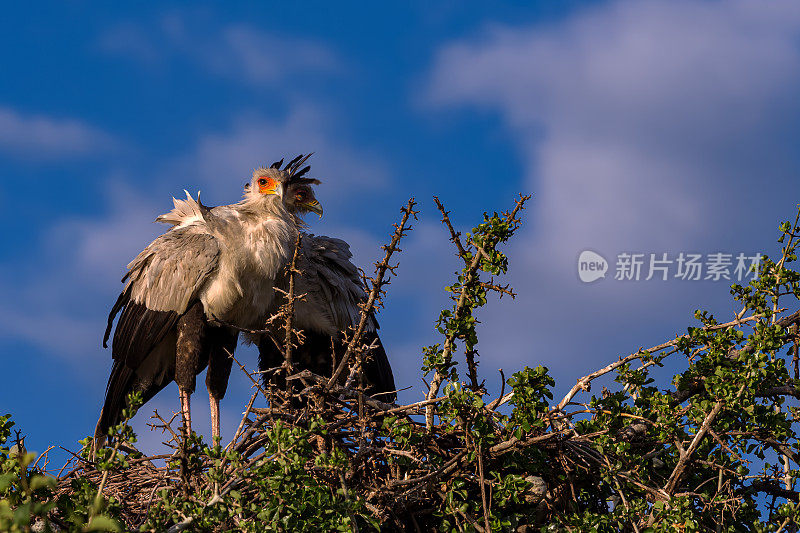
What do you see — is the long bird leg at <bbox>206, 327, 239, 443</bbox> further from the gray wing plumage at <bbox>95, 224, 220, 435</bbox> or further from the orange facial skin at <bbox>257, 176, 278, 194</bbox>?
the orange facial skin at <bbox>257, 176, 278, 194</bbox>

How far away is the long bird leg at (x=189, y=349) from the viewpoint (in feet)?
22.0

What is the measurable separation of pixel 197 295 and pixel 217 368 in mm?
701

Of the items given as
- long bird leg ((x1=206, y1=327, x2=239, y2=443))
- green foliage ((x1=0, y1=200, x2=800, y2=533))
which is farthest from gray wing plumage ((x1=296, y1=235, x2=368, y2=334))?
green foliage ((x1=0, y1=200, x2=800, y2=533))

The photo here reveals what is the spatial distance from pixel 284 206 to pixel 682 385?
3.85 metres

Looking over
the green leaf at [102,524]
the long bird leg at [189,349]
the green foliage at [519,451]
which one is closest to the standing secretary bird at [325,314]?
the long bird leg at [189,349]

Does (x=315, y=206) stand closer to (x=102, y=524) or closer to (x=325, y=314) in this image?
(x=325, y=314)

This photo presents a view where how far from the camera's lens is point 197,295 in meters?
6.73

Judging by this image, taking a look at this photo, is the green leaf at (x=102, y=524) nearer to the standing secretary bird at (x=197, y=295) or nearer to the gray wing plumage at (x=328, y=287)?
the standing secretary bird at (x=197, y=295)

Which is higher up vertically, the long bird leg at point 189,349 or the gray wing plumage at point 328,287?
the gray wing plumage at point 328,287

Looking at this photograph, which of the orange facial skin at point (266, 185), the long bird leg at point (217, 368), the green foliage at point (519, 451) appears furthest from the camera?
the orange facial skin at point (266, 185)

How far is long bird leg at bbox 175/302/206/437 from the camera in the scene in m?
6.71

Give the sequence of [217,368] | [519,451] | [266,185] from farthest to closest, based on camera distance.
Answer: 1. [266,185]
2. [217,368]
3. [519,451]

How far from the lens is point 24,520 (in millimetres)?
2078

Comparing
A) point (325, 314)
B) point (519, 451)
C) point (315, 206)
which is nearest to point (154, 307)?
point (325, 314)
